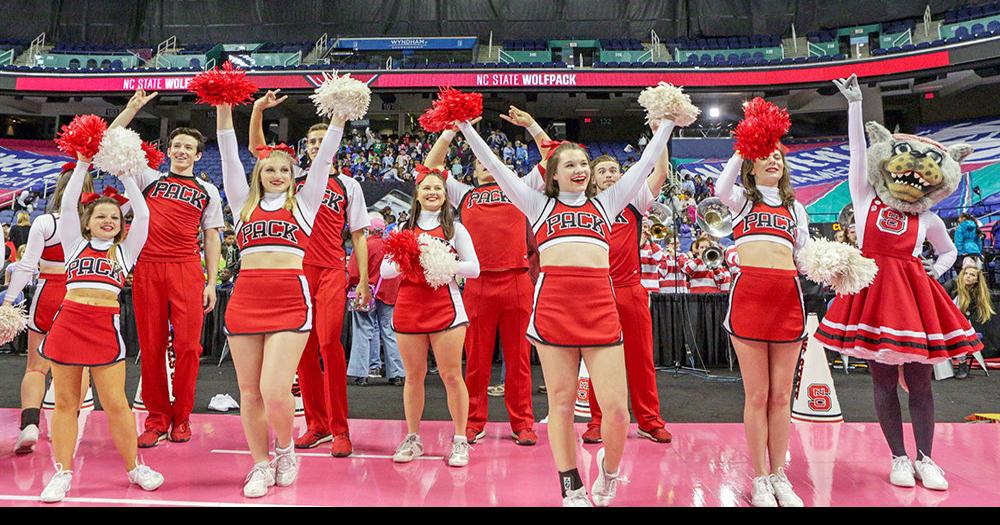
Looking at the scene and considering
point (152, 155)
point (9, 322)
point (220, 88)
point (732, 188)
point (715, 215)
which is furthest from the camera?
point (715, 215)

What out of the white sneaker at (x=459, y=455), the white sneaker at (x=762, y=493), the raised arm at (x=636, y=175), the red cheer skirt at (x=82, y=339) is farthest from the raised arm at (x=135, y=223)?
the white sneaker at (x=762, y=493)

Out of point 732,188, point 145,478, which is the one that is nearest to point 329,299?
point 145,478

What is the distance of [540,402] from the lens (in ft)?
19.7

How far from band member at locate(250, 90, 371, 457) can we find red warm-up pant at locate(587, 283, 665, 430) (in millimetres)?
1638

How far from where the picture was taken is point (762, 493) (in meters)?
2.84

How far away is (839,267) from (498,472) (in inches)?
77.6

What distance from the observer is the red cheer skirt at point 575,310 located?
271cm

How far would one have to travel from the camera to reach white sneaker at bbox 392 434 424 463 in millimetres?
3609

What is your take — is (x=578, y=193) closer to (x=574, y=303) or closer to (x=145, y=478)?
(x=574, y=303)

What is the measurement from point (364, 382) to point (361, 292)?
11.3ft

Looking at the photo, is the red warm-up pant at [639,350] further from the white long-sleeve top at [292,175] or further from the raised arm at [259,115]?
the raised arm at [259,115]

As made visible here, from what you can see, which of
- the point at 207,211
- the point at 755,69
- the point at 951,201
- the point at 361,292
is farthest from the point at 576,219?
the point at 755,69

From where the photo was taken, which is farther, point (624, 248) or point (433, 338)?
point (624, 248)

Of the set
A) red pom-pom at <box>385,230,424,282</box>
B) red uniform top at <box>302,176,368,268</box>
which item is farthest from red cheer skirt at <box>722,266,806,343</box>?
red uniform top at <box>302,176,368,268</box>
